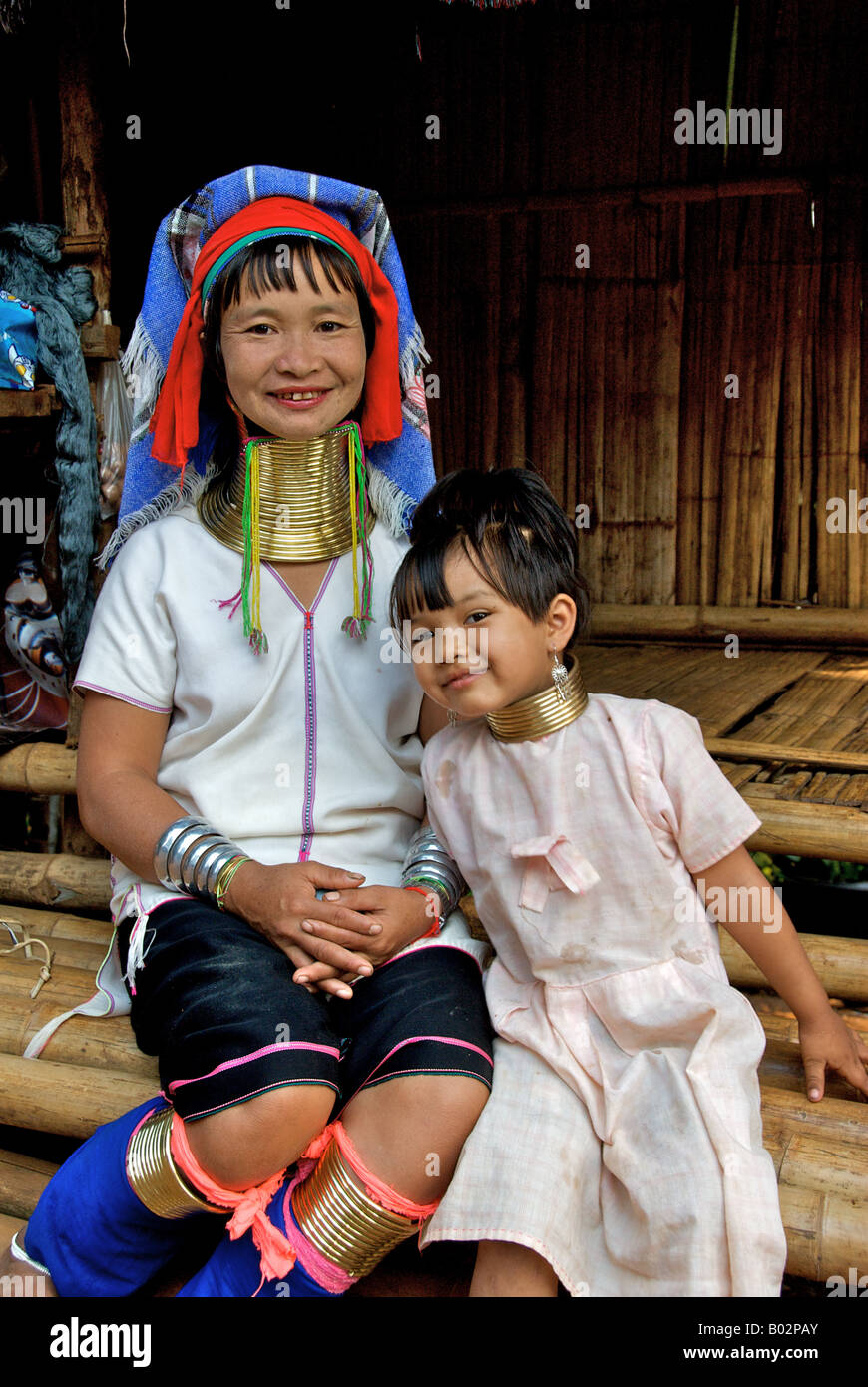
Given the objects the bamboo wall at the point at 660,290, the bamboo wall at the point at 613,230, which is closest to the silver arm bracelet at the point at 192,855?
the bamboo wall at the point at 613,230

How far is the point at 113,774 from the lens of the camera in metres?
2.00

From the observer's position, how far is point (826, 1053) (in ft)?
6.14

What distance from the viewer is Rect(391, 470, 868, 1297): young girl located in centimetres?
160

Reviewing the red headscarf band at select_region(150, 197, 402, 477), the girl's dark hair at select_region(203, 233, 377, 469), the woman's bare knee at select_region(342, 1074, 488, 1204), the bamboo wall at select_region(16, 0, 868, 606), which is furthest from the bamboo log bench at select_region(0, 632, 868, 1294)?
the girl's dark hair at select_region(203, 233, 377, 469)

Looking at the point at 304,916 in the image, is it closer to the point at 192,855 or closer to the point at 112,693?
the point at 192,855

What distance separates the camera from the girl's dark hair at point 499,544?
1.76 metres

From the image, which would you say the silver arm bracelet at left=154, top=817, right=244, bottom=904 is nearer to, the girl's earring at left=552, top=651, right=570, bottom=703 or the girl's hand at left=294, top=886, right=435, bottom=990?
the girl's hand at left=294, top=886, right=435, bottom=990

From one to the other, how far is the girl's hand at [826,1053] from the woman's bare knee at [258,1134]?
0.80 metres

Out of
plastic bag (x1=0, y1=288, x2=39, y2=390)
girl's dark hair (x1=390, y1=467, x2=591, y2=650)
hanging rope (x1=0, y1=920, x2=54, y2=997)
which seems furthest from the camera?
plastic bag (x1=0, y1=288, x2=39, y2=390)

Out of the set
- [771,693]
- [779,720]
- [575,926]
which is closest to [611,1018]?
[575,926]

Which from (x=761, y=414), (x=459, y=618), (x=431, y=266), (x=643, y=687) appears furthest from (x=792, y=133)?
(x=459, y=618)

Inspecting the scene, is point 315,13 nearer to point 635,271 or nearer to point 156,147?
point 156,147

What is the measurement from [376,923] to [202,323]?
3.64 feet

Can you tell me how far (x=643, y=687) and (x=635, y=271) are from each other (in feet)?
6.82
